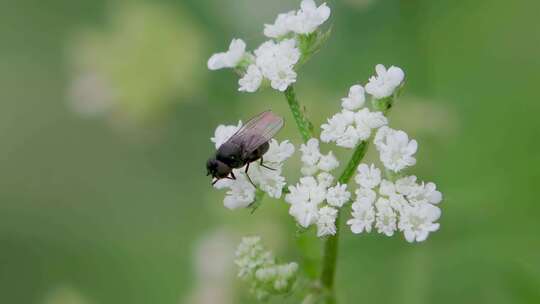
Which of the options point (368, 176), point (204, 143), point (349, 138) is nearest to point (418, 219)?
point (368, 176)

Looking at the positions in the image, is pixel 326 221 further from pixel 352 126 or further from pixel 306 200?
pixel 352 126

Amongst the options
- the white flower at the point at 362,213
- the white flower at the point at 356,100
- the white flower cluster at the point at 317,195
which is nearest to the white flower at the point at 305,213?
the white flower cluster at the point at 317,195

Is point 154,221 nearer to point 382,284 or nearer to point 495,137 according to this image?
point 382,284

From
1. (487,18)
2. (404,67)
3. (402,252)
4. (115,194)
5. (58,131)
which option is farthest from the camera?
(58,131)

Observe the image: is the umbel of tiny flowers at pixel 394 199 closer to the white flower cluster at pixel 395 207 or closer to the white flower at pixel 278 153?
the white flower cluster at pixel 395 207

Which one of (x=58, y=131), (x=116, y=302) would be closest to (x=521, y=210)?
(x=116, y=302)

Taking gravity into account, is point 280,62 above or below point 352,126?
above

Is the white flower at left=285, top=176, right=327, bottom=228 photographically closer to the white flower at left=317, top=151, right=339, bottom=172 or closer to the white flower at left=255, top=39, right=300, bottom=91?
the white flower at left=317, top=151, right=339, bottom=172
